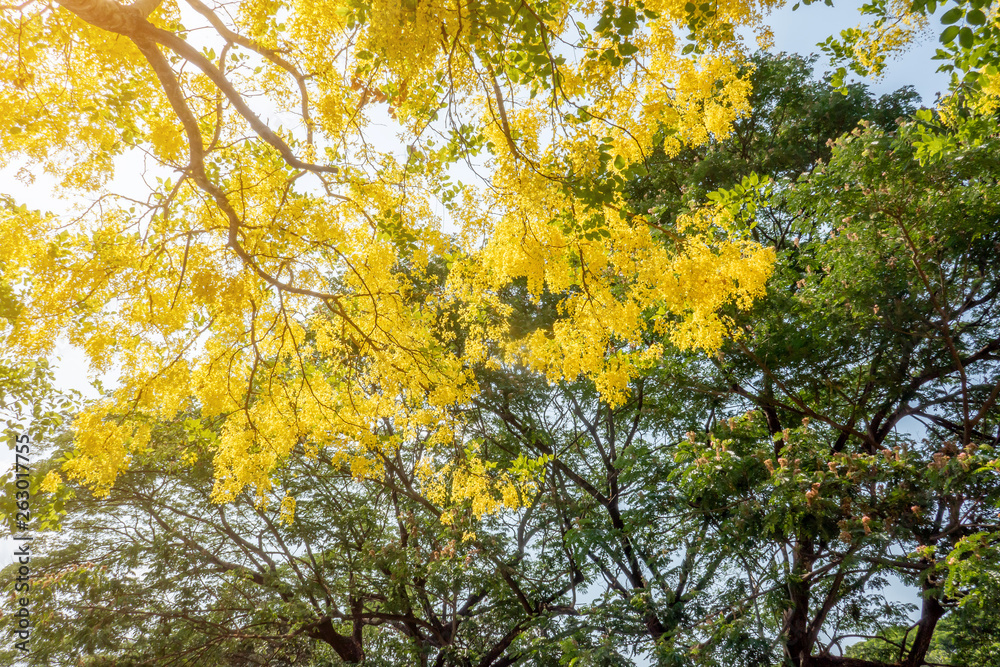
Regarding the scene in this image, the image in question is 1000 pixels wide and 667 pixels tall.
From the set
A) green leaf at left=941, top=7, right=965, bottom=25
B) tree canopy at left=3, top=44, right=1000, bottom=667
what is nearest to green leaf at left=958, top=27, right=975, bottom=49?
green leaf at left=941, top=7, right=965, bottom=25

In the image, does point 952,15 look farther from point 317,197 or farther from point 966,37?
point 317,197

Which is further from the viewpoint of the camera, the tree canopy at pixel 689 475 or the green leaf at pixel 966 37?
the tree canopy at pixel 689 475

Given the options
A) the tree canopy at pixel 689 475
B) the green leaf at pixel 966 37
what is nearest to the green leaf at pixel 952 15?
the green leaf at pixel 966 37

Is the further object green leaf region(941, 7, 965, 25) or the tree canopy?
the tree canopy

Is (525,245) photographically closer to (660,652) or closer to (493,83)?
(493,83)

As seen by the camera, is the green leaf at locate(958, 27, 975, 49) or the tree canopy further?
the tree canopy

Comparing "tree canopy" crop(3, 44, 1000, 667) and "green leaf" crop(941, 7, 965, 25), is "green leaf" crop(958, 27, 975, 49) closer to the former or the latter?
"green leaf" crop(941, 7, 965, 25)

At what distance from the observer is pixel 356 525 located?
747 cm

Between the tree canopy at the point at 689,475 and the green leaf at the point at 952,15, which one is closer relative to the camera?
the green leaf at the point at 952,15

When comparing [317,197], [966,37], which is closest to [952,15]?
[966,37]

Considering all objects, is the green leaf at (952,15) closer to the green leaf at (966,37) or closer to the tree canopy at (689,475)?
the green leaf at (966,37)

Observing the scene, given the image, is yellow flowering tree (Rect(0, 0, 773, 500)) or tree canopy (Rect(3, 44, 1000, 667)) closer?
yellow flowering tree (Rect(0, 0, 773, 500))

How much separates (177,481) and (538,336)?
19.3 ft

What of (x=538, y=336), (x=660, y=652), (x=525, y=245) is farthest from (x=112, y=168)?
(x=660, y=652)
